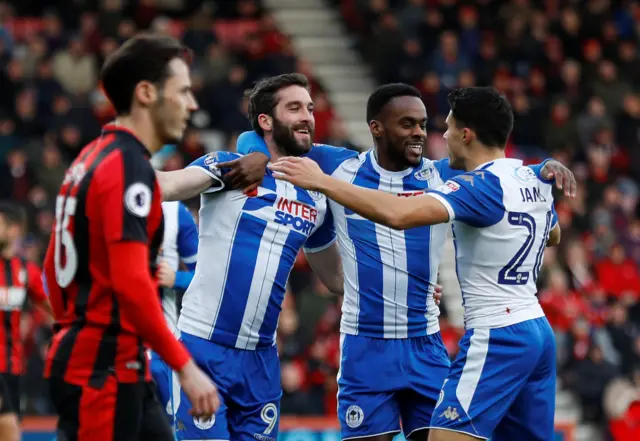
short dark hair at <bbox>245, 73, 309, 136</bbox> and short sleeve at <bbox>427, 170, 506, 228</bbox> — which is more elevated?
short dark hair at <bbox>245, 73, 309, 136</bbox>

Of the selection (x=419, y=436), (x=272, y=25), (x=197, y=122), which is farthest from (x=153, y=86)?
(x=272, y=25)

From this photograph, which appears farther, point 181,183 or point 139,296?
point 181,183

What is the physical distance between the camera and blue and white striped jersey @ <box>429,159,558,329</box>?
21.5 feet

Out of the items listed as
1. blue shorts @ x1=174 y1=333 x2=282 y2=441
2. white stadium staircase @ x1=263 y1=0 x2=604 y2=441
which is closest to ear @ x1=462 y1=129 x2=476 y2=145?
blue shorts @ x1=174 y1=333 x2=282 y2=441

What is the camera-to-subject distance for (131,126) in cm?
522

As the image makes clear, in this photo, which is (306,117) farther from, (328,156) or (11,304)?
(11,304)

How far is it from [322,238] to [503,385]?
167 cm

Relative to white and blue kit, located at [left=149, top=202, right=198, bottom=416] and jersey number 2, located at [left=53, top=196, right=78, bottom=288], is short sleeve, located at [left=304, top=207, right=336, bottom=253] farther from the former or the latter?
jersey number 2, located at [left=53, top=196, right=78, bottom=288]

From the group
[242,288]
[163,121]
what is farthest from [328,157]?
[163,121]

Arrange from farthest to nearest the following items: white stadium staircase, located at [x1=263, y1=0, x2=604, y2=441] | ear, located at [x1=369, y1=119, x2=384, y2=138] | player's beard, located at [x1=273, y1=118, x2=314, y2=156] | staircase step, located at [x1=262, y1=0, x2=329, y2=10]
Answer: staircase step, located at [x1=262, y1=0, x2=329, y2=10] → white stadium staircase, located at [x1=263, y1=0, x2=604, y2=441] → ear, located at [x1=369, y1=119, x2=384, y2=138] → player's beard, located at [x1=273, y1=118, x2=314, y2=156]

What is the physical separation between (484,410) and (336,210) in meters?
1.61

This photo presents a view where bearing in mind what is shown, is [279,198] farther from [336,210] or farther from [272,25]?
[272,25]

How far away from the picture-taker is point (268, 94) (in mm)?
7297

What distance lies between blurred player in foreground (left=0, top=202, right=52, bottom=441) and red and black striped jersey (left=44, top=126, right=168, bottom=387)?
438 cm
